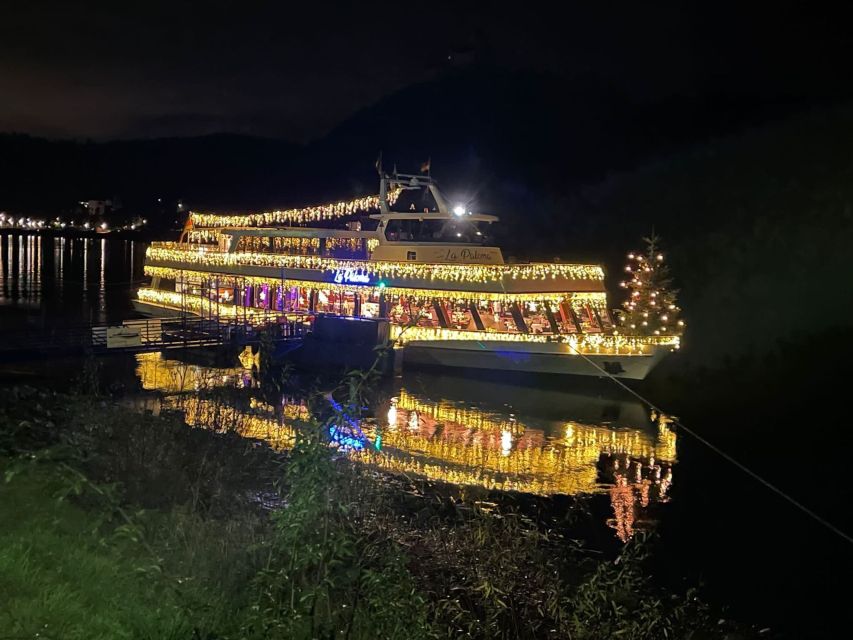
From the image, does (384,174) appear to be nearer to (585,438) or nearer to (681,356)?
(585,438)

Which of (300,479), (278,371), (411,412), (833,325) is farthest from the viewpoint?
(833,325)

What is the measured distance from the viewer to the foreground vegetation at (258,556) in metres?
5.52

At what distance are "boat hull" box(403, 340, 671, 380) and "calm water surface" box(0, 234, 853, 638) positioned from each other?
2.40ft

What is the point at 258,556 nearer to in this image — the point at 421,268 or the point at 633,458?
the point at 633,458

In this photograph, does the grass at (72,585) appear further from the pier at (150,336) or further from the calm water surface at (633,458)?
the pier at (150,336)

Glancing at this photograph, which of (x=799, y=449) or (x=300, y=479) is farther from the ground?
(x=300, y=479)

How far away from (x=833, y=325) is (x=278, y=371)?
3512cm

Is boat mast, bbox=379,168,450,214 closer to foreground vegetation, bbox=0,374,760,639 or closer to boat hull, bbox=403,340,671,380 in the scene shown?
boat hull, bbox=403,340,671,380

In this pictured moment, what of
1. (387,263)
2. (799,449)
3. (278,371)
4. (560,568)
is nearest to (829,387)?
(799,449)

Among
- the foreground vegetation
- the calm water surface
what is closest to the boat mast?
the calm water surface

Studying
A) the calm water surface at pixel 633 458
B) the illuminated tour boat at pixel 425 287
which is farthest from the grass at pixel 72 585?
the illuminated tour boat at pixel 425 287

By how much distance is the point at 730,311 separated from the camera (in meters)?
50.2

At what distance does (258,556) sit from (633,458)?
13.0m

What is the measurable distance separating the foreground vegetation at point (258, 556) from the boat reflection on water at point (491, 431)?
102 inches
